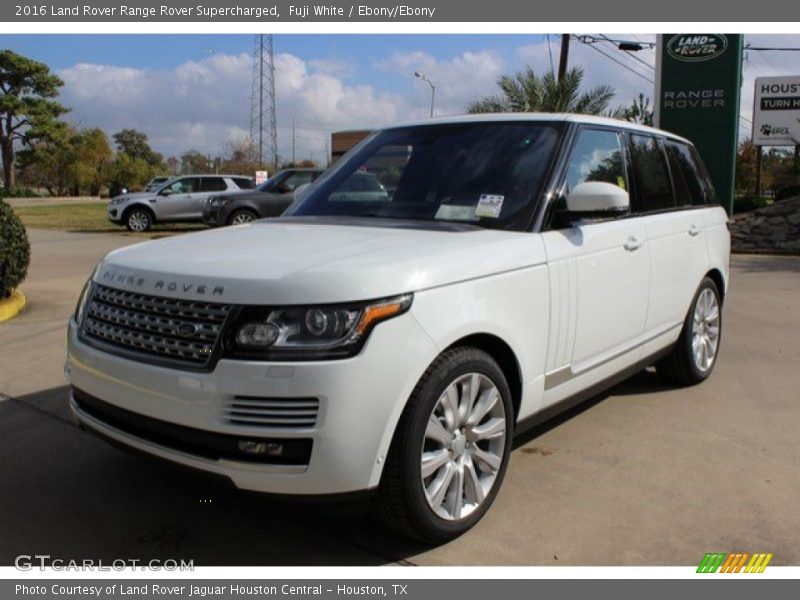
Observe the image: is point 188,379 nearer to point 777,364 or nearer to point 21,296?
point 777,364

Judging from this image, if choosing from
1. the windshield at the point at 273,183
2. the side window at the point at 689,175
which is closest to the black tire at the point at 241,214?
the windshield at the point at 273,183

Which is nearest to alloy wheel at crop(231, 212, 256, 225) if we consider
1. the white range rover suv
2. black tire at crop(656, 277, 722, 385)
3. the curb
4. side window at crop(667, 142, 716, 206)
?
the curb

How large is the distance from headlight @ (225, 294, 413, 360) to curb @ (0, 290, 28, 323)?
6005 millimetres

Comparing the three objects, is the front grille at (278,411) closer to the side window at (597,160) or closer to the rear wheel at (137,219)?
the side window at (597,160)

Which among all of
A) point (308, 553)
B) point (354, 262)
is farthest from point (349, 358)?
point (308, 553)

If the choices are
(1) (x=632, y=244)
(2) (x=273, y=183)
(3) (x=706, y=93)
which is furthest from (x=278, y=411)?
(2) (x=273, y=183)

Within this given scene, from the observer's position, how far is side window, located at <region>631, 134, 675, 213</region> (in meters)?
4.52

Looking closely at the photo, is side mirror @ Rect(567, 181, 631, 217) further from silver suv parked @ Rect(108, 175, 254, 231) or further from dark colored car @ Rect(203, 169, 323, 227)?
silver suv parked @ Rect(108, 175, 254, 231)

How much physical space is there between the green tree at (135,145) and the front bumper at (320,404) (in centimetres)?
7823

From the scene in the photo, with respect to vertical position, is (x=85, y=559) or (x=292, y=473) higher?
(x=292, y=473)

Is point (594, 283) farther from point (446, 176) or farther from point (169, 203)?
point (169, 203)

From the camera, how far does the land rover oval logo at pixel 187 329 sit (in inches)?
106

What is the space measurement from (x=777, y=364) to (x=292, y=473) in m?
4.85

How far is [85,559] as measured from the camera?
9.80 ft
